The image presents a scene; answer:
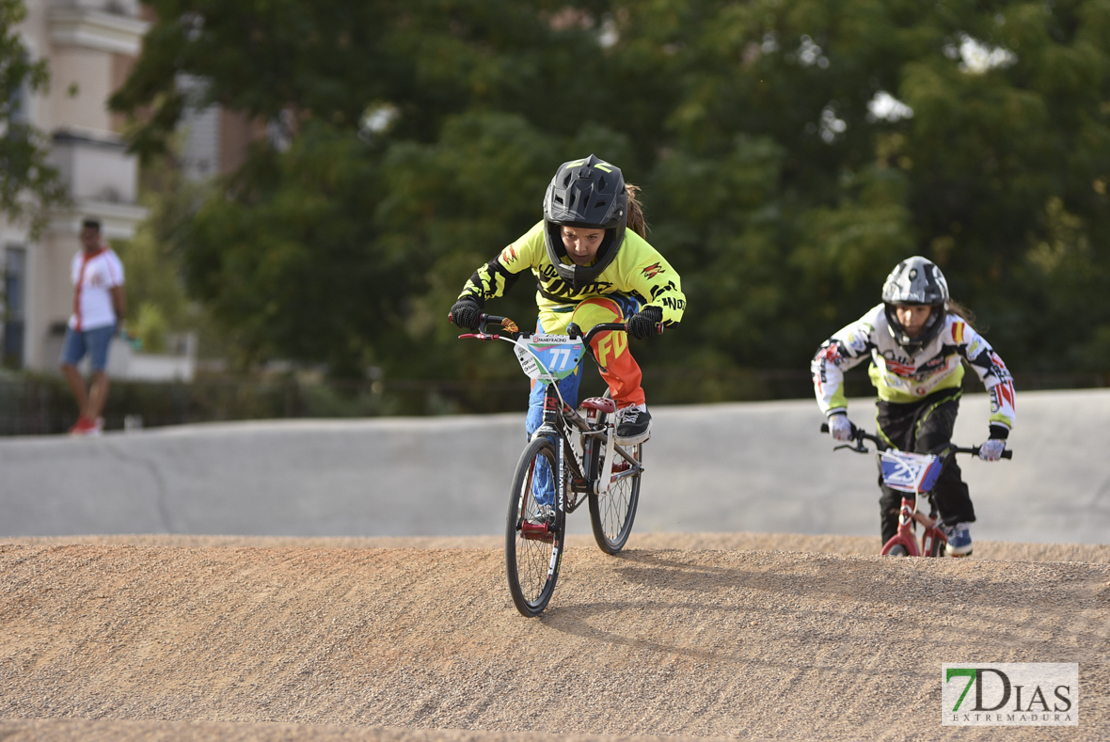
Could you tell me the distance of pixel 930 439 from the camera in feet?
22.9

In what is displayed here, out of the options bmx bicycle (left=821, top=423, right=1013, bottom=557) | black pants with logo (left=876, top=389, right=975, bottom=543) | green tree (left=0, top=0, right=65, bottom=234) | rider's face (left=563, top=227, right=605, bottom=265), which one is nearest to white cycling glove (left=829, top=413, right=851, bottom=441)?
bmx bicycle (left=821, top=423, right=1013, bottom=557)

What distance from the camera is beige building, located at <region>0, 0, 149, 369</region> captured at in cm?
2234

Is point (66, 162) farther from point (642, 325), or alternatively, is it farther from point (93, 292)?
point (642, 325)

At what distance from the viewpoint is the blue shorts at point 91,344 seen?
11.8 meters

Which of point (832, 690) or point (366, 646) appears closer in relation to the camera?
point (832, 690)

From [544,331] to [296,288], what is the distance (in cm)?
1244

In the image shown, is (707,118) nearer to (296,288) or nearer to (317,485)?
(296,288)

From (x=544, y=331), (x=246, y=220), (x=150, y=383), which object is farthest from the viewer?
(x=246, y=220)

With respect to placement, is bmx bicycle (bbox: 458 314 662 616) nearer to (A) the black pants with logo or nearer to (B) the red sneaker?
(A) the black pants with logo

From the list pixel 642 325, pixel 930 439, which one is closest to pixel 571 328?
pixel 642 325

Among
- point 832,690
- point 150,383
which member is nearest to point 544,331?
point 832,690

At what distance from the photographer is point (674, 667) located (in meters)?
5.11

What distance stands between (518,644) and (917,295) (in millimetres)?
2811

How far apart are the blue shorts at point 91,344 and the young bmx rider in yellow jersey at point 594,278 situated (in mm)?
6893
